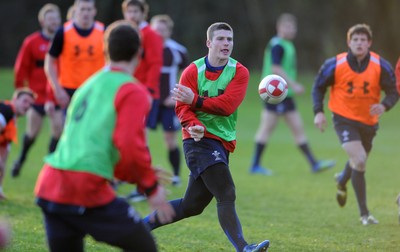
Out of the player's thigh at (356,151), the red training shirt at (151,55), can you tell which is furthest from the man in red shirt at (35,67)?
the player's thigh at (356,151)

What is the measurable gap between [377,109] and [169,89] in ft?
14.4

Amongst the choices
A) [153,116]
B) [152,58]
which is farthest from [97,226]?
[153,116]

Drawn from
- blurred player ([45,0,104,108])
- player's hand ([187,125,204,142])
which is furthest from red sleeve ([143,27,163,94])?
player's hand ([187,125,204,142])

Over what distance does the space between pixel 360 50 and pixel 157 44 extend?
3.05 meters

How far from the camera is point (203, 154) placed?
6.20 metres

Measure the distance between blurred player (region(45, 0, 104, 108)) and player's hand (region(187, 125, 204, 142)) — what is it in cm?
369

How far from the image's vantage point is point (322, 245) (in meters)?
7.05

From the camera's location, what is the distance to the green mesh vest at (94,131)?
4.34 m

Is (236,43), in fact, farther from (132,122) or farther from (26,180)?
(132,122)

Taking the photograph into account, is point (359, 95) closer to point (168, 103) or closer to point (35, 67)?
point (168, 103)

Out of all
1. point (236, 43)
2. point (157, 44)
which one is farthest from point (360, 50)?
point (236, 43)

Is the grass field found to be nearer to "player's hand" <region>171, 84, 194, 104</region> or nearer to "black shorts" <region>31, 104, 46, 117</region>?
"black shorts" <region>31, 104, 46, 117</region>

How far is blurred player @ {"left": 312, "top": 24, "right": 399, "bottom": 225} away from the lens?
26.7ft

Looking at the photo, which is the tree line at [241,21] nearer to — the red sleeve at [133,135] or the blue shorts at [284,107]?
the blue shorts at [284,107]
